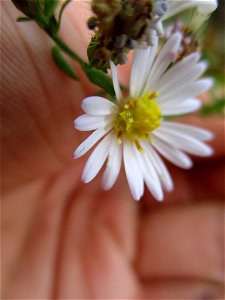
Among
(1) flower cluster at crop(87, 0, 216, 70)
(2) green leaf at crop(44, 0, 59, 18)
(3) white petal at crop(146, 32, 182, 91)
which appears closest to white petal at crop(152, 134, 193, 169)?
(3) white petal at crop(146, 32, 182, 91)

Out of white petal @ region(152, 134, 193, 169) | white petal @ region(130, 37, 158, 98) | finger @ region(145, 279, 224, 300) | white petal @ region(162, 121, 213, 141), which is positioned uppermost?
white petal @ region(130, 37, 158, 98)

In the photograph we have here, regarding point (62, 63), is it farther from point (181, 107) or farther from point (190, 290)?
point (190, 290)

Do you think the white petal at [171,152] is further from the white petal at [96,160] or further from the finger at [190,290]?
the finger at [190,290]

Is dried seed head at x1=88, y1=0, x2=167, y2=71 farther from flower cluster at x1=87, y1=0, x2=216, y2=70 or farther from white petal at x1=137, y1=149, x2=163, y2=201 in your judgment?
white petal at x1=137, y1=149, x2=163, y2=201

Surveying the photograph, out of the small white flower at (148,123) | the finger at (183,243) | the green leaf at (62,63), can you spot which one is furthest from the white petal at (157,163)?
the finger at (183,243)

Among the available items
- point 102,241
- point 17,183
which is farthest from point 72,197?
point 17,183

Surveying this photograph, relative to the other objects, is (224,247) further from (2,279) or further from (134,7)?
(134,7)
